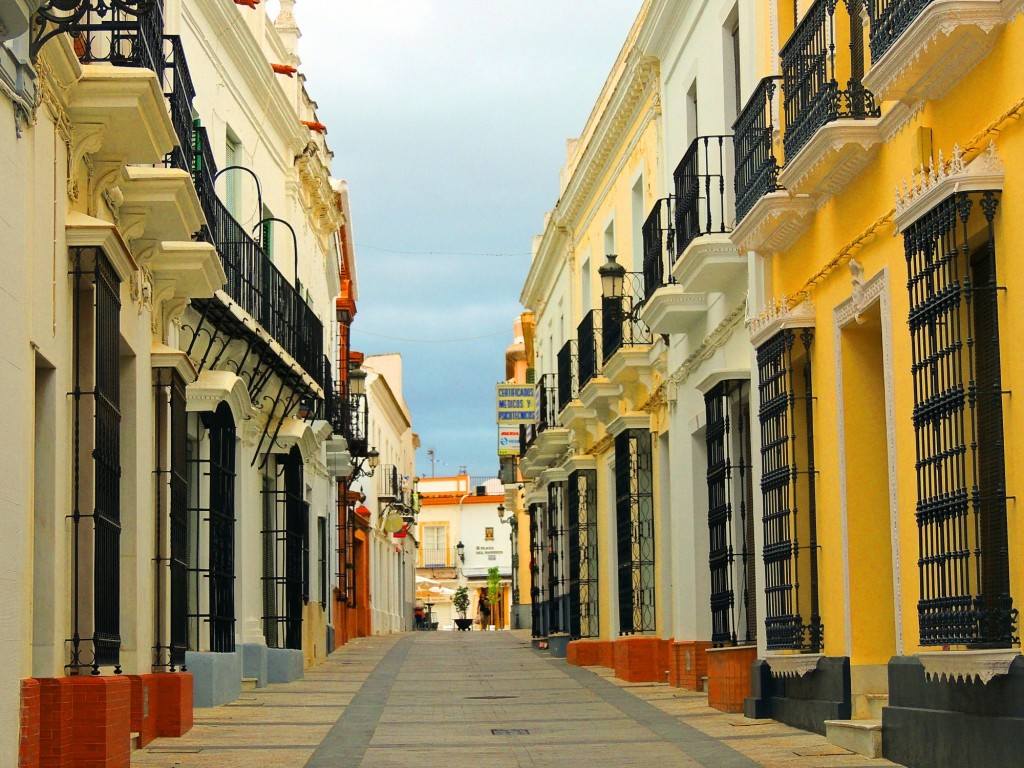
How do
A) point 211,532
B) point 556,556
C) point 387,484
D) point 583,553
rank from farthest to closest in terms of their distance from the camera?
point 387,484 < point 556,556 < point 583,553 < point 211,532

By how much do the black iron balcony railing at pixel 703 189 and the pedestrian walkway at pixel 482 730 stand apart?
4357 mm

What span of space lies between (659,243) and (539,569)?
1761 centimetres

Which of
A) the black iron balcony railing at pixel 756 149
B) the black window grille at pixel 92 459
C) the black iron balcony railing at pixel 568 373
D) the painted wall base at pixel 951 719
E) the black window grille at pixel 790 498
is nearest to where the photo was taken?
the painted wall base at pixel 951 719

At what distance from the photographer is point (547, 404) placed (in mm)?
28766

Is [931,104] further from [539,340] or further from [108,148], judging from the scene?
[539,340]

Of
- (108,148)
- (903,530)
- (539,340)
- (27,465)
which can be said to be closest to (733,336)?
(903,530)

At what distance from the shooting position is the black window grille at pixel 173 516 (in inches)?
492

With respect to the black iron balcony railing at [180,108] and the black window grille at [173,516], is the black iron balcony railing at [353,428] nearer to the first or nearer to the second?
the black window grille at [173,516]

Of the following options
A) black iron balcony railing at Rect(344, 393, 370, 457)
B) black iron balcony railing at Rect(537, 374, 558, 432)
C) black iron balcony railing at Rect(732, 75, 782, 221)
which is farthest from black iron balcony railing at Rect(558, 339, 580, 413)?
black iron balcony railing at Rect(732, 75, 782, 221)

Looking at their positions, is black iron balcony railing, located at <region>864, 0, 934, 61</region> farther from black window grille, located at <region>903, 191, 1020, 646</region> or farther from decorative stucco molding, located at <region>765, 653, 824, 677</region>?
decorative stucco molding, located at <region>765, 653, 824, 677</region>

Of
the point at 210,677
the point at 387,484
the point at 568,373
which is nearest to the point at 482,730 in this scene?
the point at 210,677

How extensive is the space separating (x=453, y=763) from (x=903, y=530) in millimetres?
3209

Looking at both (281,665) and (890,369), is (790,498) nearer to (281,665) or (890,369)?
(890,369)

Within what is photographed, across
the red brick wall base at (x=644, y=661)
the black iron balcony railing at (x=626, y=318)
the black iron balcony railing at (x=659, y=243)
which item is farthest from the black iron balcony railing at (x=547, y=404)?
the black iron balcony railing at (x=659, y=243)
